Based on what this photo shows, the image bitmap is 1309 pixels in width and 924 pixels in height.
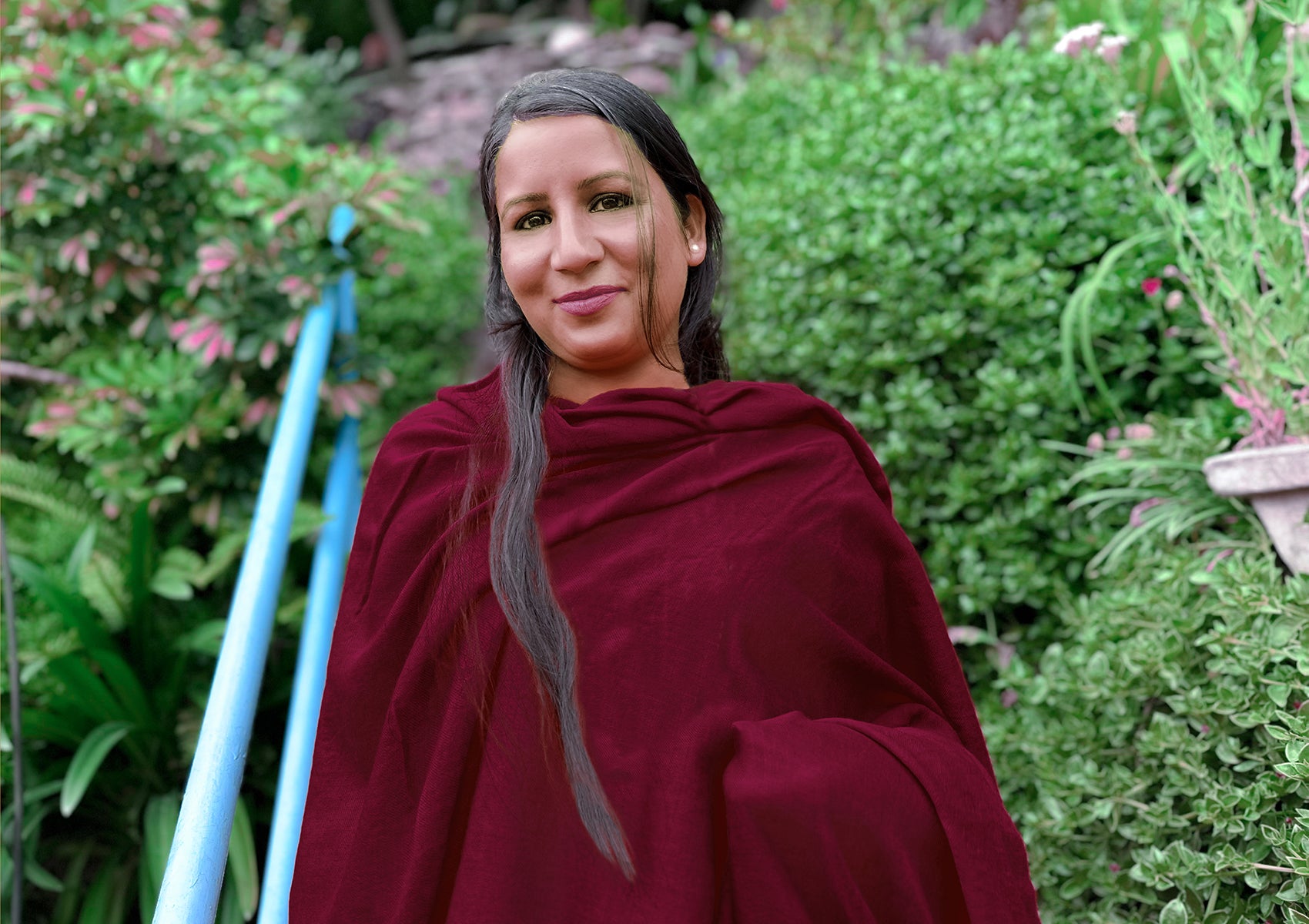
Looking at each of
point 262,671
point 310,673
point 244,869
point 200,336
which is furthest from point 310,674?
point 200,336

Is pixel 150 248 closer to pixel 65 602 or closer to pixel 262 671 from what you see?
pixel 65 602

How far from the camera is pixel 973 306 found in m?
2.84

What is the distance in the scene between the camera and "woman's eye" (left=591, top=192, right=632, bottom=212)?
1.60 meters

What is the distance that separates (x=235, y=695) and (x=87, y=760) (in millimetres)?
972

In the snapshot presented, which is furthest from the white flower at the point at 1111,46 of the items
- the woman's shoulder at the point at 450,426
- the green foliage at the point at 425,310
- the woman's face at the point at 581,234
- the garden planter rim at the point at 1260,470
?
the green foliage at the point at 425,310

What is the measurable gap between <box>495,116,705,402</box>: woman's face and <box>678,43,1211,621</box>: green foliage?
1315 mm

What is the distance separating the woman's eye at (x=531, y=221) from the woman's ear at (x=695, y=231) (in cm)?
26

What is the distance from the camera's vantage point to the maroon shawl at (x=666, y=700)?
1292 mm

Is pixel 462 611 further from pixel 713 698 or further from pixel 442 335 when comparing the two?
pixel 442 335

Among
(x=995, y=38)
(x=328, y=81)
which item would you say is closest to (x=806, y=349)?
(x=995, y=38)

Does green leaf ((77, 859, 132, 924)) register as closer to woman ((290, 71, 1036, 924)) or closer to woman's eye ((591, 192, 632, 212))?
woman ((290, 71, 1036, 924))

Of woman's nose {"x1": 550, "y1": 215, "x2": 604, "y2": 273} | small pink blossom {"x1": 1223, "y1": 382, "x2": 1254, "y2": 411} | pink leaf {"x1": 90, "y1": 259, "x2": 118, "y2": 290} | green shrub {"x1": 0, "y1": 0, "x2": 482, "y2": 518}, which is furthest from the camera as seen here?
pink leaf {"x1": 90, "y1": 259, "x2": 118, "y2": 290}

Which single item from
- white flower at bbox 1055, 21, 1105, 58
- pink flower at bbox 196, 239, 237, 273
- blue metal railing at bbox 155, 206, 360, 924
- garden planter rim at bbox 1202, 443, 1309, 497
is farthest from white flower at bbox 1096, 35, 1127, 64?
pink flower at bbox 196, 239, 237, 273

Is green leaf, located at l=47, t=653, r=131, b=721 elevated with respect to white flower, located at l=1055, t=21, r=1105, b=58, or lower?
lower
